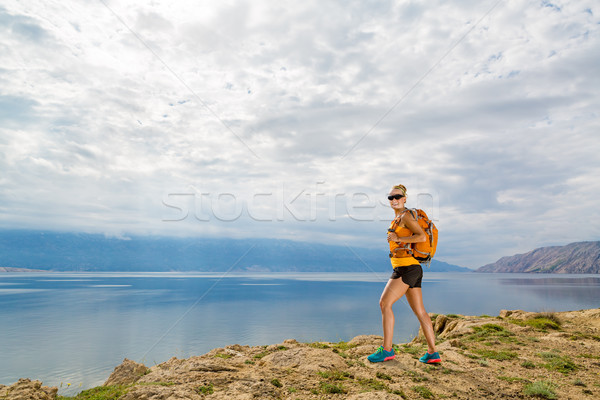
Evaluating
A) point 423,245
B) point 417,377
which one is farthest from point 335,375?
point 423,245

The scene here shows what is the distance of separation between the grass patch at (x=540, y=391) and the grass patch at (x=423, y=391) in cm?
183

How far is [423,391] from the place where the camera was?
5566mm

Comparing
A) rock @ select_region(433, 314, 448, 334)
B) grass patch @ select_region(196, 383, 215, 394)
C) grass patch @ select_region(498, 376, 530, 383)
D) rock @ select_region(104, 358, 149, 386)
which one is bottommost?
rock @ select_region(433, 314, 448, 334)

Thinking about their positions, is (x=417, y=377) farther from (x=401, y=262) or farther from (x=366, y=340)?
(x=366, y=340)

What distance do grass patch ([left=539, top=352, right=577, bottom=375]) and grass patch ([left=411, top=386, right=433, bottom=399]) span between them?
4136 millimetres

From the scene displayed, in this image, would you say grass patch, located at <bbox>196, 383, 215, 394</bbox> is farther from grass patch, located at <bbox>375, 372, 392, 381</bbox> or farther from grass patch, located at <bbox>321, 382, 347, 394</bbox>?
grass patch, located at <bbox>375, 372, 392, 381</bbox>

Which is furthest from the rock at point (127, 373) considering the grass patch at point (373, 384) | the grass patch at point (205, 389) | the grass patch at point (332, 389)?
the grass patch at point (373, 384)

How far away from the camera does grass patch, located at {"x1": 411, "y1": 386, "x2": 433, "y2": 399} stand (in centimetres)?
547

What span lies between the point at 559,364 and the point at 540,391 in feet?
9.40

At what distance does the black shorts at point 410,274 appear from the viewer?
21.1 feet

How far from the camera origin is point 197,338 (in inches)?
1384

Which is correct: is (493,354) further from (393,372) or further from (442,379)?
(393,372)

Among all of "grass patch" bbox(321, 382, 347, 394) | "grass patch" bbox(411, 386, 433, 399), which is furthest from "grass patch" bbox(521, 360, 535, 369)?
"grass patch" bbox(321, 382, 347, 394)

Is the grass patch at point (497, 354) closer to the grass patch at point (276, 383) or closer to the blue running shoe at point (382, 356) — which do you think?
the blue running shoe at point (382, 356)
